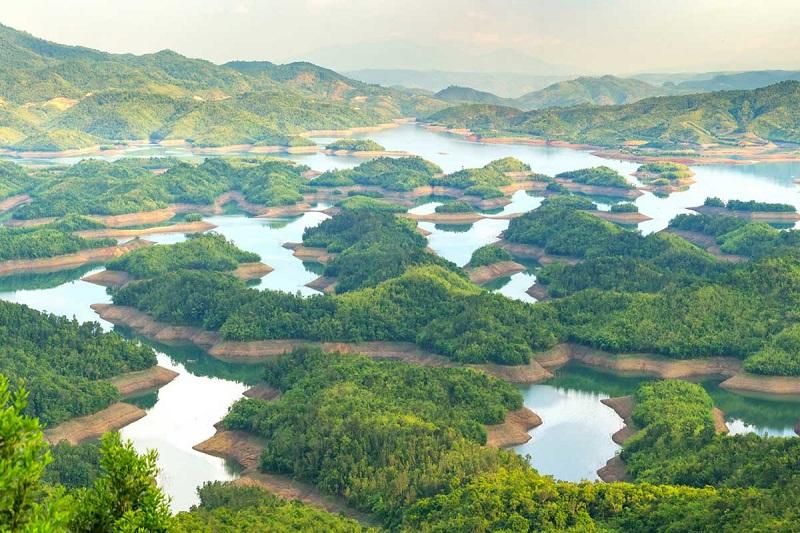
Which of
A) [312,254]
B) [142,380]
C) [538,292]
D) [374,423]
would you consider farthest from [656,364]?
[312,254]

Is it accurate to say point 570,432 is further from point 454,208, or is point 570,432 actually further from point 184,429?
point 454,208

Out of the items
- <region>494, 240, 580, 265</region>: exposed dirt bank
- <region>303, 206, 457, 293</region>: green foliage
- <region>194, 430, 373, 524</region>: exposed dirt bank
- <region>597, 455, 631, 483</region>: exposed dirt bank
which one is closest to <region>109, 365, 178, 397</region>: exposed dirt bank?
<region>194, 430, 373, 524</region>: exposed dirt bank

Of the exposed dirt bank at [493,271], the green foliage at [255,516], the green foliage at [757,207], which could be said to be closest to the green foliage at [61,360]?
the green foliage at [255,516]

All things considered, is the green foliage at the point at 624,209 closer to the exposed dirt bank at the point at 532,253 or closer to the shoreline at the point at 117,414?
the exposed dirt bank at the point at 532,253

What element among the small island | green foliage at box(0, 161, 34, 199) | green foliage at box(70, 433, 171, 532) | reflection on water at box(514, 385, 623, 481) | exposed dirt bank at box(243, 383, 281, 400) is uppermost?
green foliage at box(70, 433, 171, 532)

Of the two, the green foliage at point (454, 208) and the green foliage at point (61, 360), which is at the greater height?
the green foliage at point (61, 360)

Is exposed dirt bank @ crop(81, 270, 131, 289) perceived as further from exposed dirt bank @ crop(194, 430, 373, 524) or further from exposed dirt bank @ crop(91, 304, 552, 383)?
exposed dirt bank @ crop(194, 430, 373, 524)
